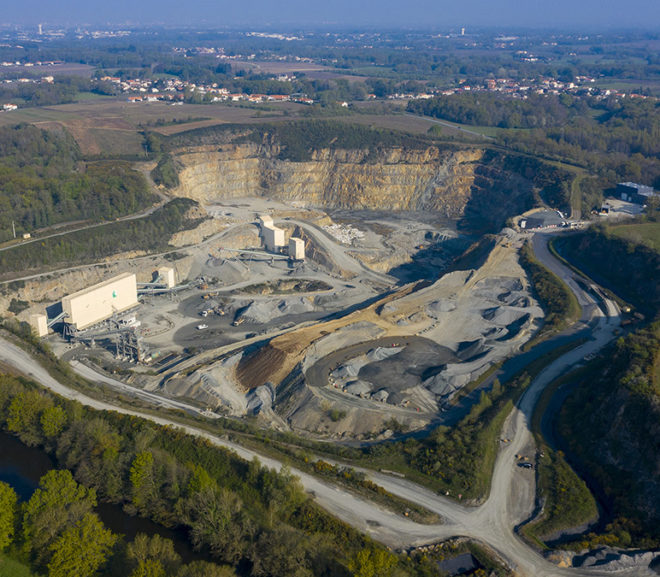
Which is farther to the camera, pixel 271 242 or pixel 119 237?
pixel 271 242

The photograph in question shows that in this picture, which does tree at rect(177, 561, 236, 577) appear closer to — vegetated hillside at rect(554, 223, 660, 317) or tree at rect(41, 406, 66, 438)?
tree at rect(41, 406, 66, 438)

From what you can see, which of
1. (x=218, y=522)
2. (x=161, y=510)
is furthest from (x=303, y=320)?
(x=218, y=522)

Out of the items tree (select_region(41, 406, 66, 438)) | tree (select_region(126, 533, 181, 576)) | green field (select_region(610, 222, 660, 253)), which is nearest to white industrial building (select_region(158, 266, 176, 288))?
tree (select_region(41, 406, 66, 438))

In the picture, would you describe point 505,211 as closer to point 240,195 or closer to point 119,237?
point 240,195

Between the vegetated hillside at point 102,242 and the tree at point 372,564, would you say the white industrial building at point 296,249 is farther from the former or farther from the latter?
the tree at point 372,564

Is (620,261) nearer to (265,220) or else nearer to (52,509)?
(265,220)

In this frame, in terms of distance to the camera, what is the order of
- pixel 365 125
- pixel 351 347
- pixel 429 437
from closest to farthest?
pixel 429 437
pixel 351 347
pixel 365 125

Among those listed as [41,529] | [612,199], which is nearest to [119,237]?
[41,529]

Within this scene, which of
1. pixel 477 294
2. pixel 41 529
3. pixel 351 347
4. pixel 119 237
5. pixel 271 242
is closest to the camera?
pixel 41 529

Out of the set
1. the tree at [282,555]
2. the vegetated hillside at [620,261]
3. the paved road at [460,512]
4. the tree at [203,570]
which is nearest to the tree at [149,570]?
the tree at [203,570]
